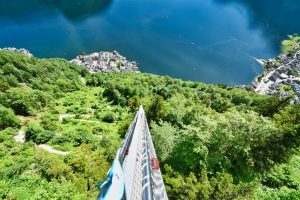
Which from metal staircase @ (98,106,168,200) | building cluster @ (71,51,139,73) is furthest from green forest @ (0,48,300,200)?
building cluster @ (71,51,139,73)

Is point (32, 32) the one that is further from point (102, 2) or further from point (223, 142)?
point (223, 142)

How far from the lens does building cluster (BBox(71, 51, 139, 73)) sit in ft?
357

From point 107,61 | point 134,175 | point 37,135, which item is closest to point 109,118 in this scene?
point 37,135

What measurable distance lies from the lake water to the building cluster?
3321 mm

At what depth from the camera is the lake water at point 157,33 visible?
363 ft

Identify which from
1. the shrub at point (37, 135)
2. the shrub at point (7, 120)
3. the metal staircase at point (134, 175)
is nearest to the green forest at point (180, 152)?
the shrub at point (7, 120)

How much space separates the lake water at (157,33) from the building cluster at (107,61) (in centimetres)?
332

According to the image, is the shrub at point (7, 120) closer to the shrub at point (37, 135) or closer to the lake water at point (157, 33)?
the shrub at point (37, 135)

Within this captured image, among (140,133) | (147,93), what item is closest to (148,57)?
(147,93)

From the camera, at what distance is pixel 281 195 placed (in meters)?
19.6

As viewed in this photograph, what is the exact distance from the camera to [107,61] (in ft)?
365

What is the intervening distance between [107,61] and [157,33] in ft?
81.7

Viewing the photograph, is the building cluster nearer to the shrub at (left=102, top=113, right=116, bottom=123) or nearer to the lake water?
the lake water

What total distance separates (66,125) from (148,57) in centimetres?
6260
